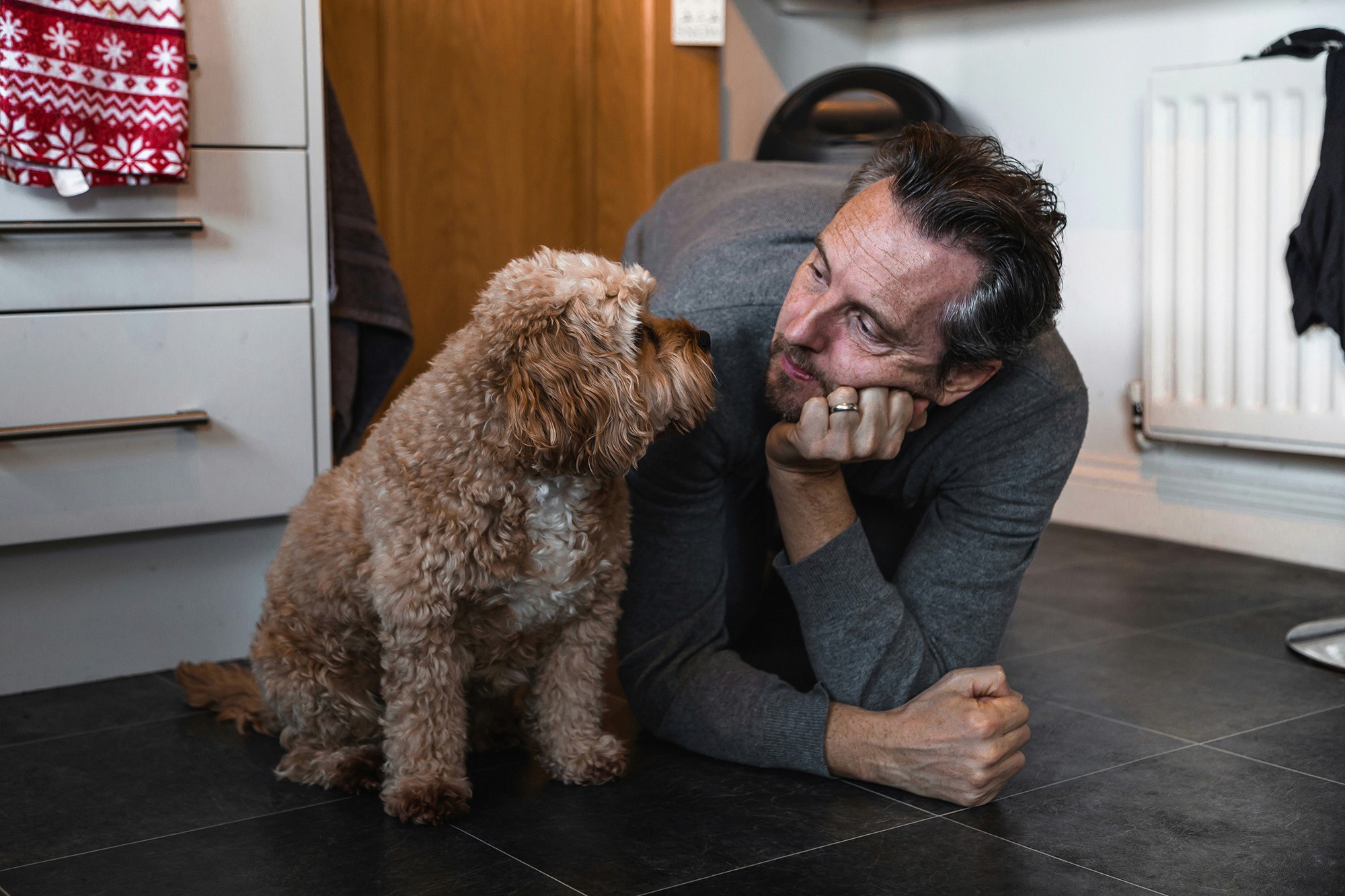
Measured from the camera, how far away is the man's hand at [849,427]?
152cm

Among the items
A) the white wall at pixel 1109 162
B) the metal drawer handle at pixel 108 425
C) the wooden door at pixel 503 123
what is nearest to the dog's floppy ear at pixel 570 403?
the metal drawer handle at pixel 108 425

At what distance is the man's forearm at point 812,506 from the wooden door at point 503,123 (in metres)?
1.43

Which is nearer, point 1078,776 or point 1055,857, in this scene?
point 1055,857

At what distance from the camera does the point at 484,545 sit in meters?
1.46

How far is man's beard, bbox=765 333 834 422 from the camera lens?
156 centimetres

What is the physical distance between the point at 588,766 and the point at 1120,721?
2.67 feet

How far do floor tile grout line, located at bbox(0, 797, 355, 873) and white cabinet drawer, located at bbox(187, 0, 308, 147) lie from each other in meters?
1.04

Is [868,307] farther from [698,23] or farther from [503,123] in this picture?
[698,23]

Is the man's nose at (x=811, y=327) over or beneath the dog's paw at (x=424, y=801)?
over

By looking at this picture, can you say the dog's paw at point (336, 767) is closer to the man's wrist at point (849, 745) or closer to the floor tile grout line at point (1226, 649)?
the man's wrist at point (849, 745)

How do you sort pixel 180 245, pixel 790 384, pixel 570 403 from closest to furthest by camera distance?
pixel 570 403 < pixel 790 384 < pixel 180 245

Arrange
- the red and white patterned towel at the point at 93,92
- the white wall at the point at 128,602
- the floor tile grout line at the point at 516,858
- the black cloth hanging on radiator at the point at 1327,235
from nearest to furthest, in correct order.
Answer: the floor tile grout line at the point at 516,858
the red and white patterned towel at the point at 93,92
the white wall at the point at 128,602
the black cloth hanging on radiator at the point at 1327,235

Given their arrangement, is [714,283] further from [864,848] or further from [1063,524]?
[1063,524]

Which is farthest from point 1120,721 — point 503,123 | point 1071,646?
point 503,123
